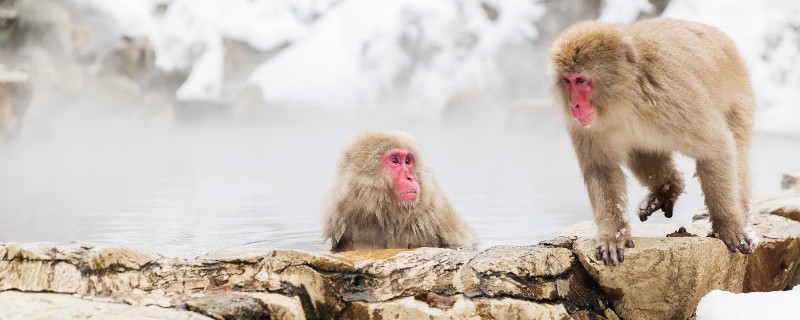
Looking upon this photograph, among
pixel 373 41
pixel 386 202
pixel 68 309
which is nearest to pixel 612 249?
pixel 386 202

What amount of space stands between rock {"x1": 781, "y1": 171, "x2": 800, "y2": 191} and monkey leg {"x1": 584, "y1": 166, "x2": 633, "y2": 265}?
7.41 feet

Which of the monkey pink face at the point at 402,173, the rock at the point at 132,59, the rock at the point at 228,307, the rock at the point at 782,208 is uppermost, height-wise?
the rock at the point at 132,59

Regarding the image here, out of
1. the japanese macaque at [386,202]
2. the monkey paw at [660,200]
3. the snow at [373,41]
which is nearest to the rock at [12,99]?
the japanese macaque at [386,202]

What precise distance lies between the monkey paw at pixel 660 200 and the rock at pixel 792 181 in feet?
5.26

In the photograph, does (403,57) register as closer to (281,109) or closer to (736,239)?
(281,109)

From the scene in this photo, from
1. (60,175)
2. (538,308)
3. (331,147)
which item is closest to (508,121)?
(331,147)

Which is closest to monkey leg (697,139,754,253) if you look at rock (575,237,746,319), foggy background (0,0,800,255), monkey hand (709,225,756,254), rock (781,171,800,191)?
monkey hand (709,225,756,254)

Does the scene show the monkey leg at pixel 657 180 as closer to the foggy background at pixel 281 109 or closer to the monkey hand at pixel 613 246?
the foggy background at pixel 281 109

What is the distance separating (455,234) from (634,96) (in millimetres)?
1115

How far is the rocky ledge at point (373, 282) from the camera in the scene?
8.23 feet

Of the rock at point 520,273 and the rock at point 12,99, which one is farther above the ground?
the rock at point 12,99

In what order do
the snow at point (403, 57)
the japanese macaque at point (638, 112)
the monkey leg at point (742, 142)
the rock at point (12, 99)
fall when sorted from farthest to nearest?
1. the snow at point (403, 57)
2. the rock at point (12, 99)
3. the monkey leg at point (742, 142)
4. the japanese macaque at point (638, 112)

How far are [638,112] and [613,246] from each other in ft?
1.43

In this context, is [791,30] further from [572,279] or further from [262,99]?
[572,279]
